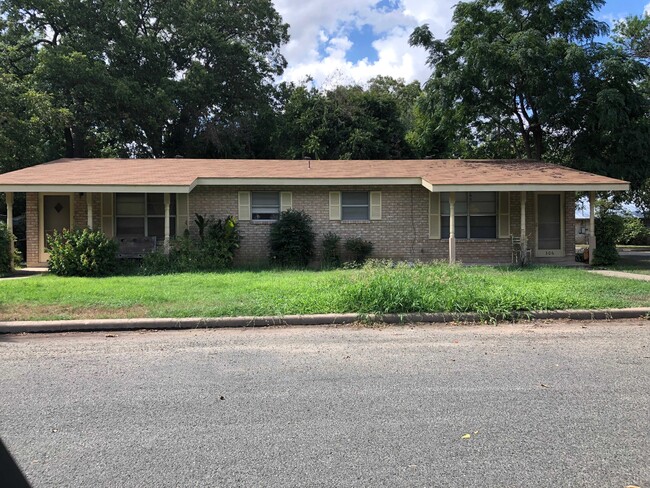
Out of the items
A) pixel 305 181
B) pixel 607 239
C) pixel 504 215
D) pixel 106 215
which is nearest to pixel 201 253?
pixel 305 181

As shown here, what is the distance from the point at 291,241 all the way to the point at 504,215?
7.34 meters

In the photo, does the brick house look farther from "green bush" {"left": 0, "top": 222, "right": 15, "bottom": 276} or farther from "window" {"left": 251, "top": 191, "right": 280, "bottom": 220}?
"green bush" {"left": 0, "top": 222, "right": 15, "bottom": 276}

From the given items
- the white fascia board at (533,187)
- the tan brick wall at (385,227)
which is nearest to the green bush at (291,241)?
the tan brick wall at (385,227)

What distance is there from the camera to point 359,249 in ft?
52.7

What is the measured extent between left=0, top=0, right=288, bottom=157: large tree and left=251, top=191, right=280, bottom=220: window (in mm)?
11634

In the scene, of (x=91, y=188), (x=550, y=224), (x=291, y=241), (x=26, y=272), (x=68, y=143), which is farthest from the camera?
(x=68, y=143)

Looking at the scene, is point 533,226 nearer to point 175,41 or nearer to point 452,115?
point 452,115

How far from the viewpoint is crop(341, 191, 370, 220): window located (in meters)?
16.6

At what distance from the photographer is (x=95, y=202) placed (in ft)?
53.7

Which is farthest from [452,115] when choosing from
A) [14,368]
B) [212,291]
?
[14,368]

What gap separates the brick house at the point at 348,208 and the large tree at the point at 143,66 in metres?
8.50

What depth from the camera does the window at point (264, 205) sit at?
16453 mm

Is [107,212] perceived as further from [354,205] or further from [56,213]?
[354,205]

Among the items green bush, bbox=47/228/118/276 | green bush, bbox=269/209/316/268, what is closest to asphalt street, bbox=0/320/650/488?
green bush, bbox=47/228/118/276
